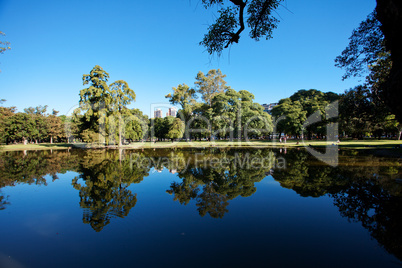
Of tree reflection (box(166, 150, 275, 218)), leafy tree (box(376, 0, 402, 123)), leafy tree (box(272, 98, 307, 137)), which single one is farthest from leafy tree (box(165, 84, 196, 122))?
leafy tree (box(376, 0, 402, 123))

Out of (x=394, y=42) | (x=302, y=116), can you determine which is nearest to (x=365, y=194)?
(x=394, y=42)

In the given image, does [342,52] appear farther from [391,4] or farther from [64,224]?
[64,224]

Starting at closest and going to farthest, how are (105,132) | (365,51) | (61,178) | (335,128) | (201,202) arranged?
1. (201,202)
2. (61,178)
3. (365,51)
4. (105,132)
5. (335,128)

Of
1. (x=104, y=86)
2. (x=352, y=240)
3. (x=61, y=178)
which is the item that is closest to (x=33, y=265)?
(x=352, y=240)

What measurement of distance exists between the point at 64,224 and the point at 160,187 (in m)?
4.11

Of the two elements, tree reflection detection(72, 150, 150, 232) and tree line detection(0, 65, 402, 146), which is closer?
tree reflection detection(72, 150, 150, 232)

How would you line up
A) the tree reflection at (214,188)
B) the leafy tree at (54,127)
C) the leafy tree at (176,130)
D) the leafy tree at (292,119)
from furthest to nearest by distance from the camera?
the leafy tree at (54,127), the leafy tree at (292,119), the leafy tree at (176,130), the tree reflection at (214,188)

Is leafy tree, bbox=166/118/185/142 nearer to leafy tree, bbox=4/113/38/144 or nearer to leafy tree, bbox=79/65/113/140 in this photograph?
leafy tree, bbox=79/65/113/140

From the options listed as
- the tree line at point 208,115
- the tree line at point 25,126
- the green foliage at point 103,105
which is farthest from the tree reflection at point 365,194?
the tree line at point 25,126

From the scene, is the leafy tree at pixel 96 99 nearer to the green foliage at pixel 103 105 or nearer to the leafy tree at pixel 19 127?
the green foliage at pixel 103 105

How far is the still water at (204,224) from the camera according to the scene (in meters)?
3.63

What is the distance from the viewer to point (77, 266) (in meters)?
3.43

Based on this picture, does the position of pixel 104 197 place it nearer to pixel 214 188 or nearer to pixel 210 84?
pixel 214 188

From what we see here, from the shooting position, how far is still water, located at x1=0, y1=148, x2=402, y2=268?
3.63 m
